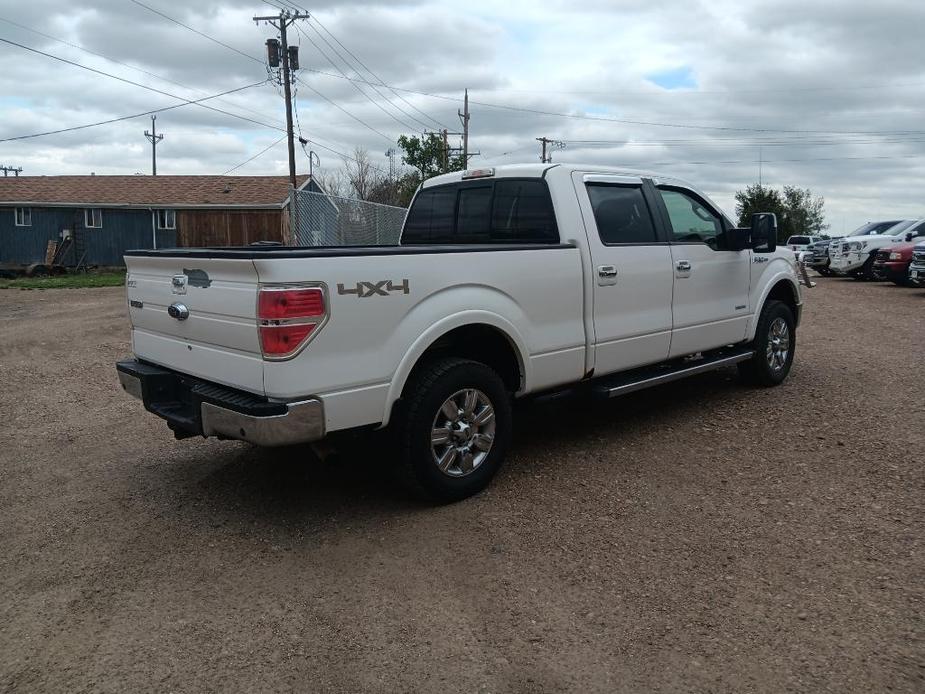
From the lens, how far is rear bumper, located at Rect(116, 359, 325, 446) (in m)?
3.63

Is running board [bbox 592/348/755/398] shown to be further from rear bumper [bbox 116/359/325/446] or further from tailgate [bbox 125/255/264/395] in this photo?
tailgate [bbox 125/255/264/395]

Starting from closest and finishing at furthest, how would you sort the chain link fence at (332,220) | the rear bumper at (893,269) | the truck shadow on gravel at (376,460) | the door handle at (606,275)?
the truck shadow on gravel at (376,460) < the door handle at (606,275) < the chain link fence at (332,220) < the rear bumper at (893,269)

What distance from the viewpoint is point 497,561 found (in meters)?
3.76

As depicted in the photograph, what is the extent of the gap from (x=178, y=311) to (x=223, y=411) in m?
0.77

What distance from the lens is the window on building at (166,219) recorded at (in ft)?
102

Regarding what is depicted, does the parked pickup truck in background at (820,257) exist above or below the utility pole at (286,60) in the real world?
below

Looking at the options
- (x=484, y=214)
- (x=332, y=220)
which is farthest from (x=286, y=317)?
(x=332, y=220)

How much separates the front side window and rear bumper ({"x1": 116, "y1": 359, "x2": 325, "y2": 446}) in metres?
3.48

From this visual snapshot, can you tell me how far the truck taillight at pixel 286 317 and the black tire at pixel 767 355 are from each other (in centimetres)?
469

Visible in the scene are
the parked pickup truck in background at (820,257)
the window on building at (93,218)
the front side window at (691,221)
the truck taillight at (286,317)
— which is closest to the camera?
the truck taillight at (286,317)

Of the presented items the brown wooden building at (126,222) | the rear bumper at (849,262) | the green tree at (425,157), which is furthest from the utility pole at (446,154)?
the rear bumper at (849,262)

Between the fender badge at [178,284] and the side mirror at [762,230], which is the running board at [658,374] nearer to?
the side mirror at [762,230]

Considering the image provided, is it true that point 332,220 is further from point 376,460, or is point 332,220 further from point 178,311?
point 376,460

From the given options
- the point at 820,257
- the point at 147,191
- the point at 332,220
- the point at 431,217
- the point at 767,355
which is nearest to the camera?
the point at 431,217
